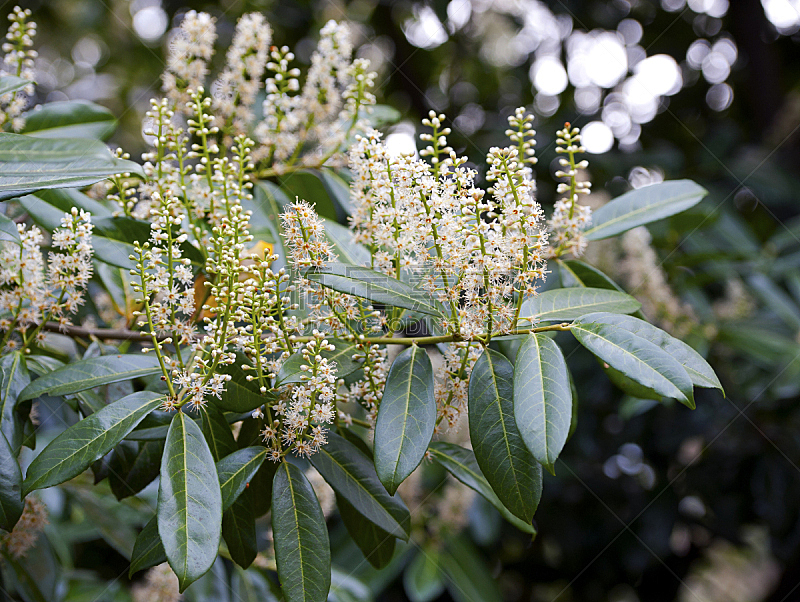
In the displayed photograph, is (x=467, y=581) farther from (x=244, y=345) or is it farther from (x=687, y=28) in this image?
(x=687, y=28)

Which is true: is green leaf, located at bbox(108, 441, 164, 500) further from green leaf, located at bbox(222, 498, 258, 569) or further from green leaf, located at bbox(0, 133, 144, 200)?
green leaf, located at bbox(0, 133, 144, 200)

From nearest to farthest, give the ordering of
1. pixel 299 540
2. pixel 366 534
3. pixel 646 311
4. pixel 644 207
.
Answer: pixel 299 540 → pixel 366 534 → pixel 644 207 → pixel 646 311

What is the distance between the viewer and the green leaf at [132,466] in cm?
111

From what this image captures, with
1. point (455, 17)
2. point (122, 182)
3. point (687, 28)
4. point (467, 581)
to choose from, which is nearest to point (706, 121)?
point (687, 28)

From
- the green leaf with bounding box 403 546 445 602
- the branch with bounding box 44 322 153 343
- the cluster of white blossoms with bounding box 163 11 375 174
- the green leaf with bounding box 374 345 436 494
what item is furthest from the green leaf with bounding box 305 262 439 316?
the green leaf with bounding box 403 546 445 602

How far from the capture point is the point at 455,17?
10.2 feet

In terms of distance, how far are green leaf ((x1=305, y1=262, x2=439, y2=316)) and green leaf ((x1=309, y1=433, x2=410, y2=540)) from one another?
1.03 ft

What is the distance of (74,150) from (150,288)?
328mm

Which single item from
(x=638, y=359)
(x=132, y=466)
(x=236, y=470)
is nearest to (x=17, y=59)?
(x=132, y=466)

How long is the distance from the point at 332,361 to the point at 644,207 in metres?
0.88

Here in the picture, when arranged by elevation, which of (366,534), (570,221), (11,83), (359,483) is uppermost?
(11,83)

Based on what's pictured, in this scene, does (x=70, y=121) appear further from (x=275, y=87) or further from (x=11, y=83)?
(x=275, y=87)

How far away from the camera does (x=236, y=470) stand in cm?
94

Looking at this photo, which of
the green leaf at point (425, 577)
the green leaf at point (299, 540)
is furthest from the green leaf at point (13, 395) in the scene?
the green leaf at point (425, 577)
